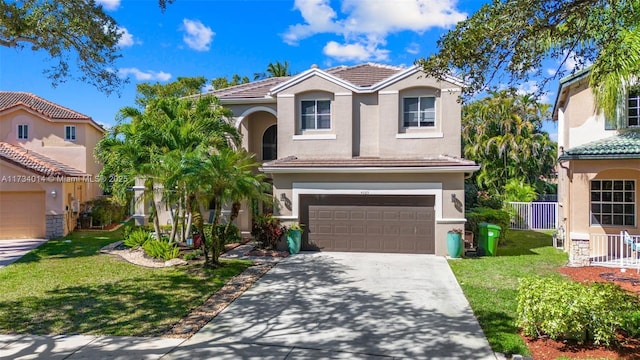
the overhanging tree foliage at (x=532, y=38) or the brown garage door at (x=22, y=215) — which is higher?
the overhanging tree foliage at (x=532, y=38)

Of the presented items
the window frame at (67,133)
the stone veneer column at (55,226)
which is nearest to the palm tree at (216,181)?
the stone veneer column at (55,226)

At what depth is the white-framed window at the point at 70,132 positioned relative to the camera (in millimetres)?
25453

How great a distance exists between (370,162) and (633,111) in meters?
9.84

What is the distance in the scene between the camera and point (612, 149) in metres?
13.8

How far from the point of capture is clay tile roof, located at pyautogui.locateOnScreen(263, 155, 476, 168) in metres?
15.4

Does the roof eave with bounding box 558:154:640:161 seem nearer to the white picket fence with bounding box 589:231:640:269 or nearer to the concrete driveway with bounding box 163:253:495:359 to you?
the white picket fence with bounding box 589:231:640:269

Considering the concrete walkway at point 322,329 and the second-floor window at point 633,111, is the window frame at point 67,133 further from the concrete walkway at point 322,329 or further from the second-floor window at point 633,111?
the second-floor window at point 633,111

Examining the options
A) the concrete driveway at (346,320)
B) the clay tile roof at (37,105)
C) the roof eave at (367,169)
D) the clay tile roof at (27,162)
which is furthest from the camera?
the clay tile roof at (37,105)

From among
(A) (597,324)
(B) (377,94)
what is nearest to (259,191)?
(B) (377,94)

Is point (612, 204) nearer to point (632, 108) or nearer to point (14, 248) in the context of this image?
point (632, 108)

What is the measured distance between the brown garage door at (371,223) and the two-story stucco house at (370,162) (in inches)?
1.6

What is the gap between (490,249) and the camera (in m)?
15.9

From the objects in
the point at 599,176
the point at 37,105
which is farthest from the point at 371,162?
the point at 37,105

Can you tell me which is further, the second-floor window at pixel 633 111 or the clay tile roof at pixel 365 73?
the clay tile roof at pixel 365 73
